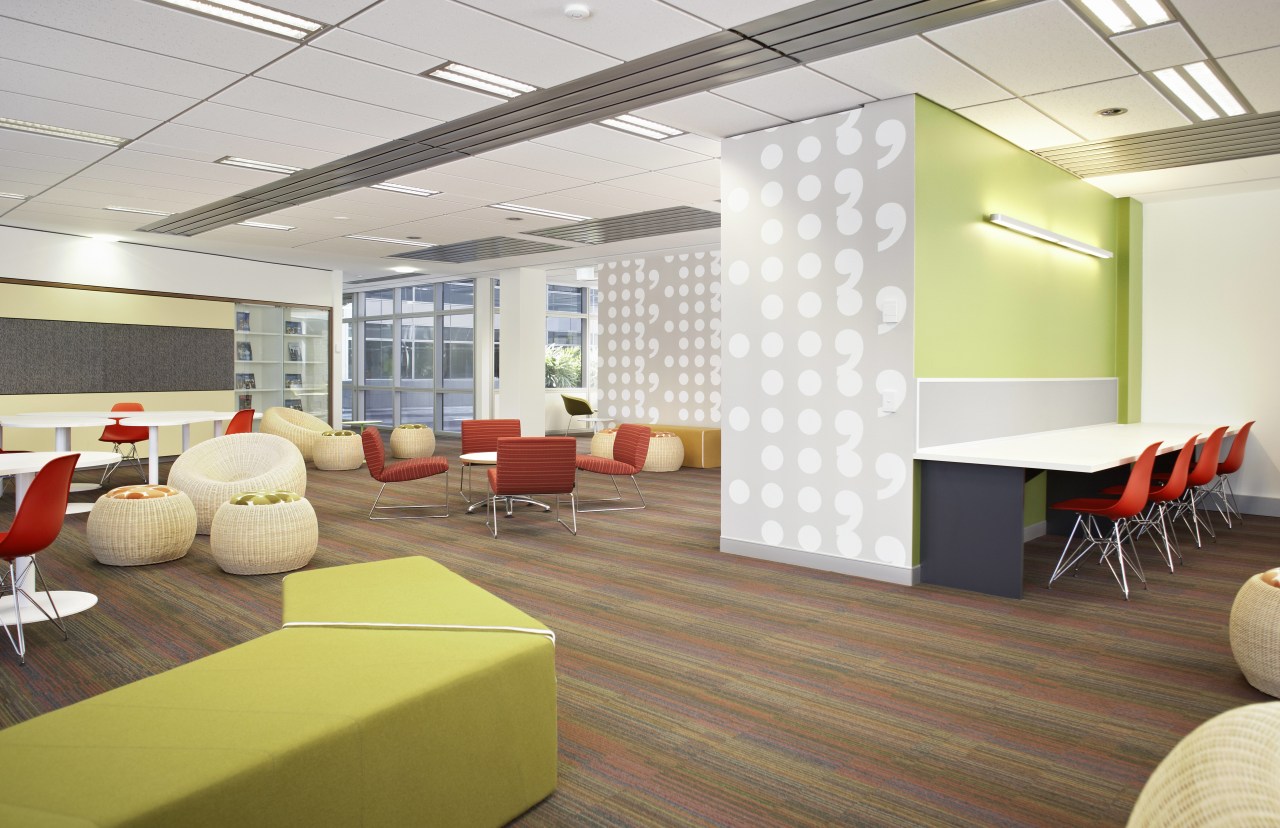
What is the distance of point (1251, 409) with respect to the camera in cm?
830

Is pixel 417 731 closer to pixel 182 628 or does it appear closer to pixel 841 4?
pixel 182 628

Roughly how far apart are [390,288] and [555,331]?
3632 mm

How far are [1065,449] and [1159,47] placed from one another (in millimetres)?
2473

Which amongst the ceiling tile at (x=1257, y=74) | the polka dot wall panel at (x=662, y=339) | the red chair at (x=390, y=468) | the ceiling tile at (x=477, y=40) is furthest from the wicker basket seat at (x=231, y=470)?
the ceiling tile at (x=1257, y=74)

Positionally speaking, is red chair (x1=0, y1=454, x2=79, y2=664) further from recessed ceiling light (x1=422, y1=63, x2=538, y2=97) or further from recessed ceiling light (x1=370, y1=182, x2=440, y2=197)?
recessed ceiling light (x1=370, y1=182, x2=440, y2=197)

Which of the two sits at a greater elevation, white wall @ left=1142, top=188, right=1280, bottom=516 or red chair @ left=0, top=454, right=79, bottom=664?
white wall @ left=1142, top=188, right=1280, bottom=516

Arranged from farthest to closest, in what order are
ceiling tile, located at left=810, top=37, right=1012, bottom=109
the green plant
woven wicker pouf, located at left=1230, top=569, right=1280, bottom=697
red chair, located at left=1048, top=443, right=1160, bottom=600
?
the green plant
red chair, located at left=1048, top=443, right=1160, bottom=600
ceiling tile, located at left=810, top=37, right=1012, bottom=109
woven wicker pouf, located at left=1230, top=569, right=1280, bottom=697

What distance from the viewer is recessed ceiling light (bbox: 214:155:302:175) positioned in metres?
7.23

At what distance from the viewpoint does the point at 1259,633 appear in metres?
3.63

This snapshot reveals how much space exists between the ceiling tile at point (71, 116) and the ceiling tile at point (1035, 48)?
5.40m

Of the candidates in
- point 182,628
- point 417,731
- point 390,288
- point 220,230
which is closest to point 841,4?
point 417,731

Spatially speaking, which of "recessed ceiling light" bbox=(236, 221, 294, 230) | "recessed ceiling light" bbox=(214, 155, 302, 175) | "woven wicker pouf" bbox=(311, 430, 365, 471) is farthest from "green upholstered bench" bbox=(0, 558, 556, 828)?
"woven wicker pouf" bbox=(311, 430, 365, 471)

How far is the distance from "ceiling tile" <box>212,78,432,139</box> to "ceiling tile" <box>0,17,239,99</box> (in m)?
0.17

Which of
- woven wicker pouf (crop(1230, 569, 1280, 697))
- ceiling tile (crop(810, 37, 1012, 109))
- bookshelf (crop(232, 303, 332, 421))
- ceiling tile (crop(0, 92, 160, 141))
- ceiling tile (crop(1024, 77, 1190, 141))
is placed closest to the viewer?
woven wicker pouf (crop(1230, 569, 1280, 697))
